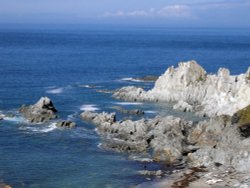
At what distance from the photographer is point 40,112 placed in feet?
324

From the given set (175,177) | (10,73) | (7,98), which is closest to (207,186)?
(175,177)

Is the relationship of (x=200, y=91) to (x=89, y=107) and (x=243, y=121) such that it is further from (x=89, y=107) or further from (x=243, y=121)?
(x=243, y=121)

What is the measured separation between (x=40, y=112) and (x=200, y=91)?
120 ft

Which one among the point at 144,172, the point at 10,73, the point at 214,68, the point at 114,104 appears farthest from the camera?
the point at 214,68

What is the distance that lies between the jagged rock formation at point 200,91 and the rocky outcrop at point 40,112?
23.4 metres

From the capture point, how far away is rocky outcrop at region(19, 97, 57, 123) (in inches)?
3780

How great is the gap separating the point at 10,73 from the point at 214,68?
7411 centimetres

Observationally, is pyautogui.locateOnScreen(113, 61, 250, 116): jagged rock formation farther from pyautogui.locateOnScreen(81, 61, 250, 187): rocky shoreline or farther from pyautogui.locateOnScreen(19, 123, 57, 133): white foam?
pyautogui.locateOnScreen(19, 123, 57, 133): white foam

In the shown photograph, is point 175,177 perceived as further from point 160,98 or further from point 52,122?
point 160,98

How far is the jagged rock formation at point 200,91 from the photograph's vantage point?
9950 cm

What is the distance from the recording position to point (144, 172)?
222 feet

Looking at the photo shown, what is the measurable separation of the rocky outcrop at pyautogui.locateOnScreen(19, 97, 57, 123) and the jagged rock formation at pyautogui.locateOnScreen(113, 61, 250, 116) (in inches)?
920

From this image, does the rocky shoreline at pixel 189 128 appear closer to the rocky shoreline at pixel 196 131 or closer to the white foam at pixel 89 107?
the rocky shoreline at pixel 196 131

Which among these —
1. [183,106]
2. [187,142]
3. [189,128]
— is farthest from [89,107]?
[187,142]
